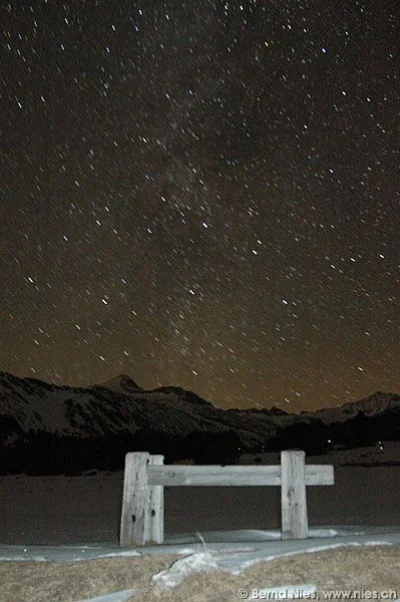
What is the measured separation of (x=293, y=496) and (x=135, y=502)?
5.90 ft

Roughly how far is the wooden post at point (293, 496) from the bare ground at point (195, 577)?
5.23ft

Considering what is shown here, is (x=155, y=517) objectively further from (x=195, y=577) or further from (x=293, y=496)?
(x=195, y=577)

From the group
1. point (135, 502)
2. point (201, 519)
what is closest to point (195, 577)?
point (135, 502)

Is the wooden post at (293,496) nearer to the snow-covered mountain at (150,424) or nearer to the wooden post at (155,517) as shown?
the wooden post at (155,517)

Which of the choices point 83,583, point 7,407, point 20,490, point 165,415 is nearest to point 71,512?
point 20,490


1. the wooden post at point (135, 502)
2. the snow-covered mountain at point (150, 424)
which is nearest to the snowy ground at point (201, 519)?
the wooden post at point (135, 502)

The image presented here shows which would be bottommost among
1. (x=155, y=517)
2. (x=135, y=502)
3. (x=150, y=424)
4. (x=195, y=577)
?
(x=195, y=577)

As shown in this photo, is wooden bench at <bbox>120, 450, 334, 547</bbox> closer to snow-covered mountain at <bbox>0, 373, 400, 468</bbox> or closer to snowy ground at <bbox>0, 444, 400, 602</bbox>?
snowy ground at <bbox>0, 444, 400, 602</bbox>

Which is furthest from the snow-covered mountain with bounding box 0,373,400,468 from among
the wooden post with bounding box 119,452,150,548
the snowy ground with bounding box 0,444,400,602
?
the wooden post with bounding box 119,452,150,548

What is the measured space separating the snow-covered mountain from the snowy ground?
17229 millimetres

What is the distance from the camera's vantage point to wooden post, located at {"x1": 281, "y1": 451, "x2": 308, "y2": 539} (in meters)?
7.32

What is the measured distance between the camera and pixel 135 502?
24.0 ft

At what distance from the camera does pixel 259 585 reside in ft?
15.9

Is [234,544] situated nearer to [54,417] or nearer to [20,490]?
[20,490]
